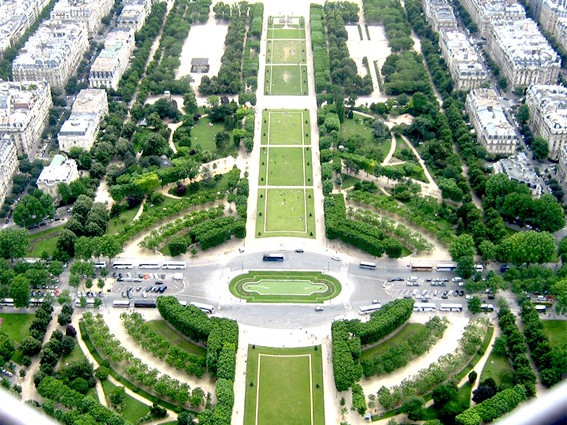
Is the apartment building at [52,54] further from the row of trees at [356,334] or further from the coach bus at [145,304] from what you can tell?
the row of trees at [356,334]

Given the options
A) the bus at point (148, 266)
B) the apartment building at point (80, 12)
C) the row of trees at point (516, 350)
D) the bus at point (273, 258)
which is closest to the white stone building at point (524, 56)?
the row of trees at point (516, 350)

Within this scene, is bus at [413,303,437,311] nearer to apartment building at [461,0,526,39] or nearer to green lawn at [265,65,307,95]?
green lawn at [265,65,307,95]

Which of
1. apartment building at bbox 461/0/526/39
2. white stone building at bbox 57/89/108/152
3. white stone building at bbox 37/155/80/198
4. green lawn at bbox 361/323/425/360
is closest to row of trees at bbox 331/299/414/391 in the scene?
green lawn at bbox 361/323/425/360

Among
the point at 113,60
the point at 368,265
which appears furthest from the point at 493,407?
the point at 113,60

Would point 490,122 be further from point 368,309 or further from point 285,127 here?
point 368,309

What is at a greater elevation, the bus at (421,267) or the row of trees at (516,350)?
the bus at (421,267)

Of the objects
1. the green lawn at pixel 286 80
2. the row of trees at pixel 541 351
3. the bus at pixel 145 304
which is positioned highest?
the green lawn at pixel 286 80
